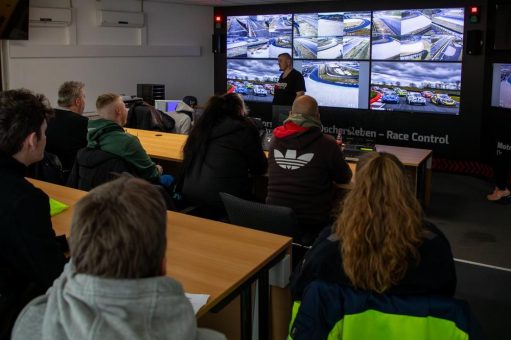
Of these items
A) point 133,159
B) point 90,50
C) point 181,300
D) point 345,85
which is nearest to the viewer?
point 181,300

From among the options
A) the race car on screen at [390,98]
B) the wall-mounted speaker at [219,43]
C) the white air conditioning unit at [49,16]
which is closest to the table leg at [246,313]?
the white air conditioning unit at [49,16]

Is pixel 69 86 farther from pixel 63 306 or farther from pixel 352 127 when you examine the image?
pixel 352 127

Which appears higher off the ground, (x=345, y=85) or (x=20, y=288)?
(x=345, y=85)

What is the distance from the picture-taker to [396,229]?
68.4 inches

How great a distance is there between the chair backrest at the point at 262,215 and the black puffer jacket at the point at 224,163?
0.62 meters

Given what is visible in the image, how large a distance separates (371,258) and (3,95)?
1.43 metres

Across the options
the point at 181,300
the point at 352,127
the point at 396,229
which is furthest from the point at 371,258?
the point at 352,127

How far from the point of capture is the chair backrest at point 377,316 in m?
1.68

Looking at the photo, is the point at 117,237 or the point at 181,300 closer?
the point at 117,237

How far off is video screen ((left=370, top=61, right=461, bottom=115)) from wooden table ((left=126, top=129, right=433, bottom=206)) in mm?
2159

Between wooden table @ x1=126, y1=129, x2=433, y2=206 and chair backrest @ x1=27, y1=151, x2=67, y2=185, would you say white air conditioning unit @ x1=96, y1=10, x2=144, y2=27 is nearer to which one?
wooden table @ x1=126, y1=129, x2=433, y2=206

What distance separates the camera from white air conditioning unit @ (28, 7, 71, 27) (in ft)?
22.3

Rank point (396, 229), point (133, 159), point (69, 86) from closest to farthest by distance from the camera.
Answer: point (396, 229) → point (133, 159) → point (69, 86)

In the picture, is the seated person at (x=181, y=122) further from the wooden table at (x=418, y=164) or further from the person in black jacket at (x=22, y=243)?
the person in black jacket at (x=22, y=243)
